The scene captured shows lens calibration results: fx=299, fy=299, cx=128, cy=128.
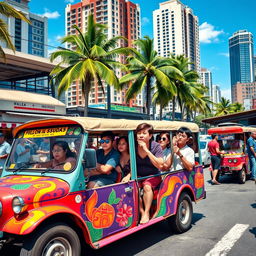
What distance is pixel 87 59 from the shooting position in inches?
782

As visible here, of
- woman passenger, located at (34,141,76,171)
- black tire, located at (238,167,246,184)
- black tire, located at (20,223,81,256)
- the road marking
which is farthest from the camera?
black tire, located at (238,167,246,184)

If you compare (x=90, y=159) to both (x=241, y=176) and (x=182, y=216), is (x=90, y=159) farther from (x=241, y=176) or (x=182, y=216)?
(x=241, y=176)

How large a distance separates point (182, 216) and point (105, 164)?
7.20 feet

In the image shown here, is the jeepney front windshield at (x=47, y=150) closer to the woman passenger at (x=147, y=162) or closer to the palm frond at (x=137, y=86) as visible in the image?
the woman passenger at (x=147, y=162)

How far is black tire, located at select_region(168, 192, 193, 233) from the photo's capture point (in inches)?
218

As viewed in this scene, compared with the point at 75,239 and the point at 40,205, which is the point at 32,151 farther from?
the point at 75,239

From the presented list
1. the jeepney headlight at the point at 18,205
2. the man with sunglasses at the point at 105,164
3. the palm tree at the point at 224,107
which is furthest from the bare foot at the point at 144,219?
the palm tree at the point at 224,107

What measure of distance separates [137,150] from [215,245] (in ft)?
6.66

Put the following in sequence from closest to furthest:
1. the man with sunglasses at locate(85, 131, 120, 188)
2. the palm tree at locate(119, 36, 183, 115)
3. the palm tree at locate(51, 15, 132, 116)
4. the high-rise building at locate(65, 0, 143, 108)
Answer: the man with sunglasses at locate(85, 131, 120, 188) < the palm tree at locate(51, 15, 132, 116) < the palm tree at locate(119, 36, 183, 115) < the high-rise building at locate(65, 0, 143, 108)

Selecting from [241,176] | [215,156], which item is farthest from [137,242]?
[241,176]

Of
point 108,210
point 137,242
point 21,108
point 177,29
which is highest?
point 177,29

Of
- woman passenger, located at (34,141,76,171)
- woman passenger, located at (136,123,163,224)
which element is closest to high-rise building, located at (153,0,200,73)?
woman passenger, located at (136,123,163,224)

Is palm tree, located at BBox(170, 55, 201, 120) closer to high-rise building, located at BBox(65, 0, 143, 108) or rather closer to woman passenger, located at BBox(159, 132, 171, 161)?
woman passenger, located at BBox(159, 132, 171, 161)

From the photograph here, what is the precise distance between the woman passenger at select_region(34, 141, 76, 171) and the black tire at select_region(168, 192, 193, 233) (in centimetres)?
252
